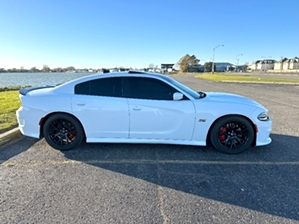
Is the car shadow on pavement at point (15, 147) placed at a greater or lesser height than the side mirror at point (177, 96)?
lesser

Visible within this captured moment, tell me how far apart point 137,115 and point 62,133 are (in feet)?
4.98

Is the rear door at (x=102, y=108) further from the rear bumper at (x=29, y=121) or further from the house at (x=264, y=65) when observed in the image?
the house at (x=264, y=65)

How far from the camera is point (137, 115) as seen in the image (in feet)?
13.9

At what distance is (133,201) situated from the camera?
2.79 meters

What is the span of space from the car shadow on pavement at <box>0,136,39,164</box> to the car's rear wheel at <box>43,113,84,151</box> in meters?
0.60

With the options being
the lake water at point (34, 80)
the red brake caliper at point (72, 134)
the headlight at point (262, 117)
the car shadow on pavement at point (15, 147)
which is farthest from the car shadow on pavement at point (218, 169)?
the lake water at point (34, 80)

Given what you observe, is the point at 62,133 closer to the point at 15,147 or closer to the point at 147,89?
the point at 15,147

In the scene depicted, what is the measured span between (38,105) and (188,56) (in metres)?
128

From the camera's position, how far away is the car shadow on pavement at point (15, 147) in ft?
13.7

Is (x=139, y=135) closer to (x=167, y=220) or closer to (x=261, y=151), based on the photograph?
(x=167, y=220)

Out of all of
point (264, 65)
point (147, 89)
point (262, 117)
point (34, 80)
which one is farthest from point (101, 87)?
point (264, 65)

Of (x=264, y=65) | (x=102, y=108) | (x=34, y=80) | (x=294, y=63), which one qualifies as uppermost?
(x=294, y=63)

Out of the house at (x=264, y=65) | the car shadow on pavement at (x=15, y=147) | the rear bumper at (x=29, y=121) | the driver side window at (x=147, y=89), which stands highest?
the house at (x=264, y=65)

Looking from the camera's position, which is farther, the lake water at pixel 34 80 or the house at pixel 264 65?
the house at pixel 264 65
